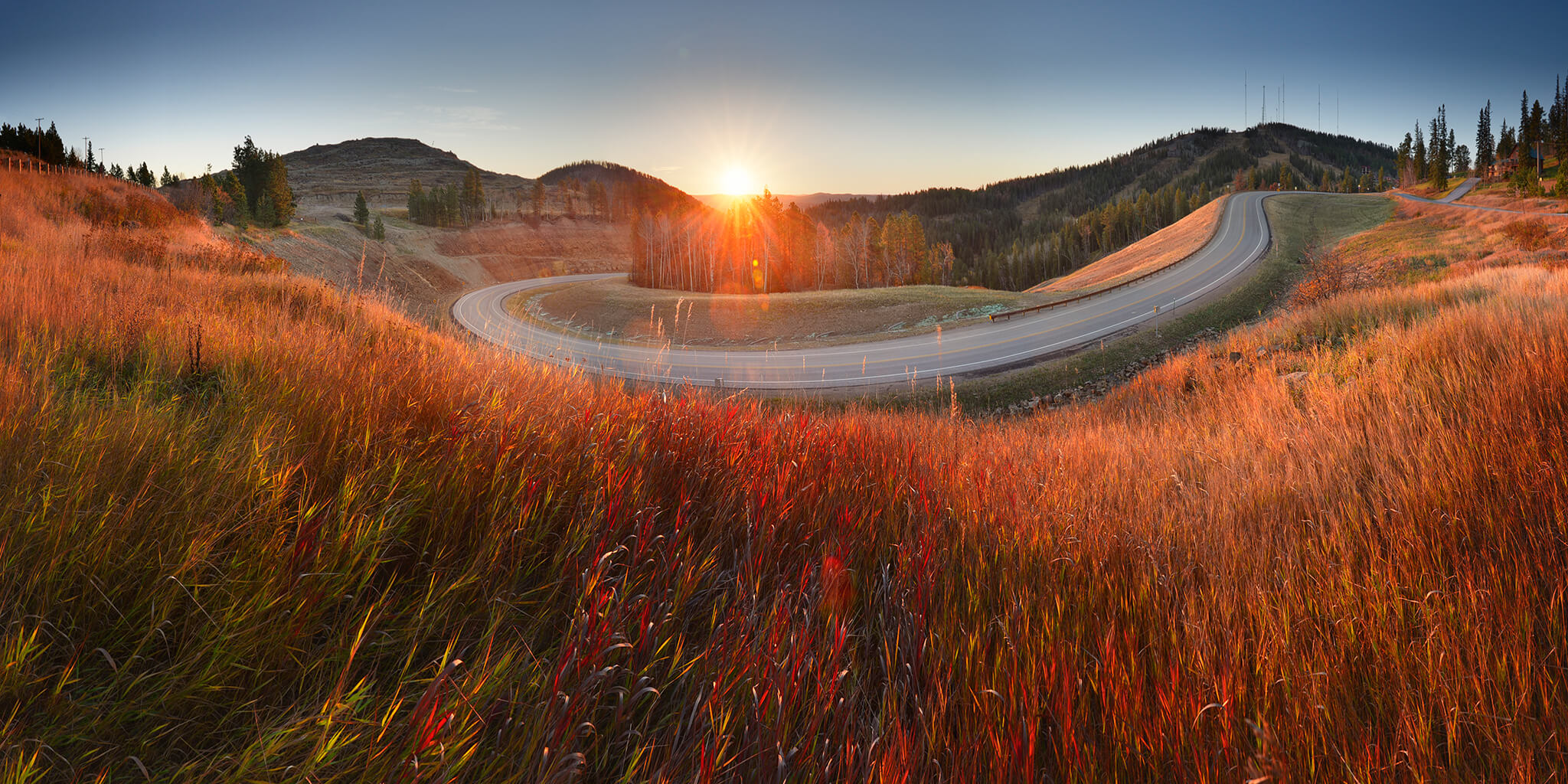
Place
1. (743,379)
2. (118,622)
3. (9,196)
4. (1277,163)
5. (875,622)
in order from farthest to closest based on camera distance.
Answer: (1277,163), (743,379), (9,196), (875,622), (118,622)

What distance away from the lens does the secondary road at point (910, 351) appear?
21250 mm

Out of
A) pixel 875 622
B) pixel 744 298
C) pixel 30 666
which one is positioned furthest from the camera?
pixel 744 298

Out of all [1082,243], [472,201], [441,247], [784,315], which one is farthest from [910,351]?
[472,201]

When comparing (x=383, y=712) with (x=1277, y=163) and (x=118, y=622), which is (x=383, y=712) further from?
(x=1277, y=163)

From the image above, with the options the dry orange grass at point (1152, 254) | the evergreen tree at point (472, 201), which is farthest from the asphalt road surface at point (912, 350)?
the evergreen tree at point (472, 201)

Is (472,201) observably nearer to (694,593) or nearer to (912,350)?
(912,350)

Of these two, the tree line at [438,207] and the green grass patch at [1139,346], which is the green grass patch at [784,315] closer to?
the green grass patch at [1139,346]

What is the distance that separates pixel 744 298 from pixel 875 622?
1490 inches

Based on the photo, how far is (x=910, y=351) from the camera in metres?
24.5

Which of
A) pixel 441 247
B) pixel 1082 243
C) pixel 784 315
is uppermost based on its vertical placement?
pixel 1082 243

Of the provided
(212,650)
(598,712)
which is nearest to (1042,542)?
(598,712)

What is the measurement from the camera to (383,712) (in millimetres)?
1701

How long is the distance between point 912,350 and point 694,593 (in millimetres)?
22842

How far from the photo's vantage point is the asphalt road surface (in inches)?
836
